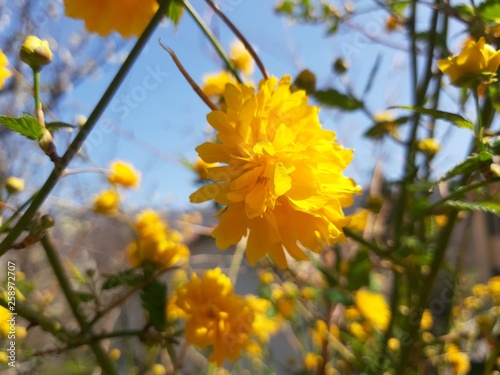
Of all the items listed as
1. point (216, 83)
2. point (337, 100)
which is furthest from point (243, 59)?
point (337, 100)

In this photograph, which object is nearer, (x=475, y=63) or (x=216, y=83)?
(x=475, y=63)

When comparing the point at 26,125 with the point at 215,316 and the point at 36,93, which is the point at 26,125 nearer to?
the point at 36,93

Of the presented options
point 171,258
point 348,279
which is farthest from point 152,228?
point 348,279

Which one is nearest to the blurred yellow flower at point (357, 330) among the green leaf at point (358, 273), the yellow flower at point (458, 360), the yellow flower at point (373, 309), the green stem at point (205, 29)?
the yellow flower at point (373, 309)

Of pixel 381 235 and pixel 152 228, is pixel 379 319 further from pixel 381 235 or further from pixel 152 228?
pixel 152 228

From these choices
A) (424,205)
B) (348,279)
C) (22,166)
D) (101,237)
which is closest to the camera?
(424,205)

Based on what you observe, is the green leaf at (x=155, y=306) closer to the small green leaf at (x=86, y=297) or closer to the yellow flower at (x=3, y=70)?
the small green leaf at (x=86, y=297)

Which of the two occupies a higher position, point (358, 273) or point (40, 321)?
point (358, 273)
